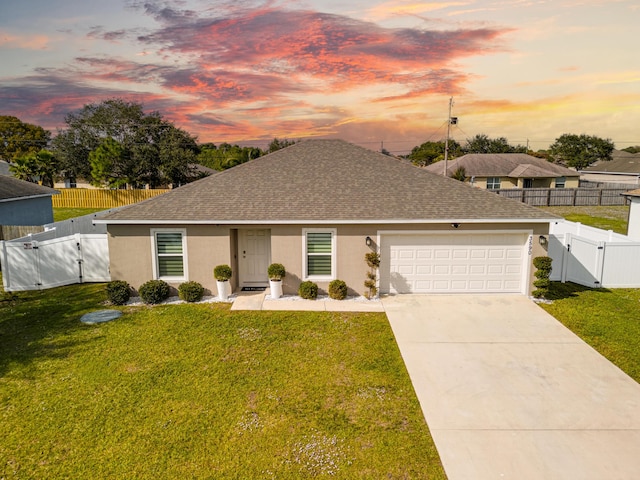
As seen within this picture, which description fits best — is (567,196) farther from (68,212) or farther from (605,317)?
(68,212)

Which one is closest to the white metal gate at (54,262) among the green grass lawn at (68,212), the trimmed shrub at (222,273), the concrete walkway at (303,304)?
the trimmed shrub at (222,273)

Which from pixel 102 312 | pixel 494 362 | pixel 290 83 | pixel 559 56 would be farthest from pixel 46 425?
pixel 559 56

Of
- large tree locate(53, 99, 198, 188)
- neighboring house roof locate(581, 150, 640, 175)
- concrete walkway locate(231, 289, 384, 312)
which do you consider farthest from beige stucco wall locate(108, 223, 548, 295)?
neighboring house roof locate(581, 150, 640, 175)

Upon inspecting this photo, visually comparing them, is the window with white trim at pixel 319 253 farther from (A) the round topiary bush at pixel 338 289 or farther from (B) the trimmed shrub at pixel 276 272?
(B) the trimmed shrub at pixel 276 272

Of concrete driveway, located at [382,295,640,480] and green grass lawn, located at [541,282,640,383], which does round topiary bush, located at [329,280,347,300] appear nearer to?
concrete driveway, located at [382,295,640,480]

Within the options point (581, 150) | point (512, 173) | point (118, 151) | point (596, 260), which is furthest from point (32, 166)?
point (581, 150)
